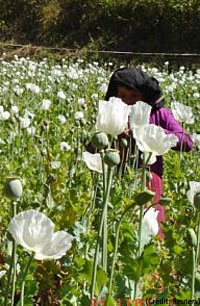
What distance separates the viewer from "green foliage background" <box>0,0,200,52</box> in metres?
11.5

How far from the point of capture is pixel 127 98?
8.95ft

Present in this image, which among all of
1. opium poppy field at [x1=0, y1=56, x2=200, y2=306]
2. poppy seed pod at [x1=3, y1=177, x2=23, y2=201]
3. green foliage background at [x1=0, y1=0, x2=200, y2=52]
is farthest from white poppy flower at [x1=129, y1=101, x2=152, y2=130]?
green foliage background at [x1=0, y1=0, x2=200, y2=52]

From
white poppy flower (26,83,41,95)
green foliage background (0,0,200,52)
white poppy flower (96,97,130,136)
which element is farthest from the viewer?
green foliage background (0,0,200,52)

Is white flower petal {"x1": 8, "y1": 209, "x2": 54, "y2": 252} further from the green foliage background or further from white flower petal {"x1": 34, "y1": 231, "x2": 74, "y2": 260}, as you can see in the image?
the green foliage background

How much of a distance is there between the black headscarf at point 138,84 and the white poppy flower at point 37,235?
5.62 feet

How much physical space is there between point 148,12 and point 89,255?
10.4 m

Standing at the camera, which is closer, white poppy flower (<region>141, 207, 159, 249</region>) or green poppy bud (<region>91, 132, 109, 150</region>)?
green poppy bud (<region>91, 132, 109, 150</region>)

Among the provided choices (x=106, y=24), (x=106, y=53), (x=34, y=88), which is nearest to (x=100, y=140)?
(x=34, y=88)

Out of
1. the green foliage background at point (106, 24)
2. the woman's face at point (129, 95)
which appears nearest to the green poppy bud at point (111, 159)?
the woman's face at point (129, 95)

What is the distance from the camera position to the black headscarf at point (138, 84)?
107 inches

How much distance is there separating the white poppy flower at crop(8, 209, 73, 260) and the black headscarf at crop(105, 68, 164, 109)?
1714 mm

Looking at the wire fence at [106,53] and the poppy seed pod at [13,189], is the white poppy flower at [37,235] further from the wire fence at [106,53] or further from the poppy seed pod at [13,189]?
the wire fence at [106,53]

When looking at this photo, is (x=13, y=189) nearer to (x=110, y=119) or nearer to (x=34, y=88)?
(x=110, y=119)

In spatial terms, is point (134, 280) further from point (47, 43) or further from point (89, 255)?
point (47, 43)
